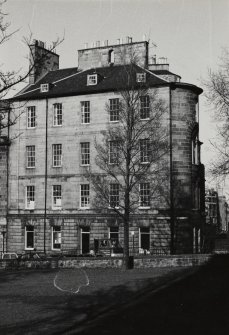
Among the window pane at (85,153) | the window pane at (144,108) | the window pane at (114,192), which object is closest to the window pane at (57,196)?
the window pane at (85,153)

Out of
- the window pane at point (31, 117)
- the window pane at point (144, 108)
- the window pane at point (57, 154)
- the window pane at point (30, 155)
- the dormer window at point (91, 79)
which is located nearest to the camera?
the window pane at point (144, 108)

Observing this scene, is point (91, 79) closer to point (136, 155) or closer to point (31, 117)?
point (31, 117)

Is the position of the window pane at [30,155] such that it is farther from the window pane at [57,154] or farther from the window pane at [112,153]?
the window pane at [112,153]

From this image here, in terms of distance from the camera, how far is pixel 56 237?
160ft

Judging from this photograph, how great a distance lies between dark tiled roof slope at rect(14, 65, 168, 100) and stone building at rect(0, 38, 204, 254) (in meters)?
0.10

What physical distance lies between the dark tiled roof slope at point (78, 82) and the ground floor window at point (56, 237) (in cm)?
1229

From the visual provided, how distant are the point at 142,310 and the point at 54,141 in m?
36.1

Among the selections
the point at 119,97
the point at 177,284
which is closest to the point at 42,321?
the point at 177,284

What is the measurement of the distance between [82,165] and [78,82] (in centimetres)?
835

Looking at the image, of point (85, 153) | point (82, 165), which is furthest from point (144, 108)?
point (82, 165)

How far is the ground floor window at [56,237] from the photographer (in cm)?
4847

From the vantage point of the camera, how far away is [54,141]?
164 ft

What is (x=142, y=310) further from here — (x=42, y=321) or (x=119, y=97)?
(x=119, y=97)

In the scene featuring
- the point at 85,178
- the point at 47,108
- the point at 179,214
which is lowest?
the point at 179,214
